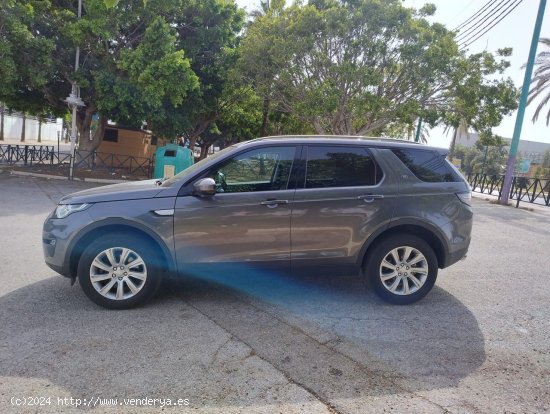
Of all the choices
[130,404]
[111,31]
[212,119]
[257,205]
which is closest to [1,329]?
[130,404]

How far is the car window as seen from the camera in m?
4.13

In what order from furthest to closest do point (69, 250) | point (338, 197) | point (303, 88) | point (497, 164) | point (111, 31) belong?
point (497, 164) < point (303, 88) < point (111, 31) < point (338, 197) < point (69, 250)

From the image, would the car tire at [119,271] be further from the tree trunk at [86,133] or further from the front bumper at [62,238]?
the tree trunk at [86,133]

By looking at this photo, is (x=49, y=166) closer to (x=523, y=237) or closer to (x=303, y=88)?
(x=303, y=88)

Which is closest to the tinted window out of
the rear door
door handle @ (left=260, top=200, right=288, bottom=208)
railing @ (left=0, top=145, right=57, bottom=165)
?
the rear door

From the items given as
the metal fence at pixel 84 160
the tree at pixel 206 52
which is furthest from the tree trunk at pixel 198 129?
the tree at pixel 206 52

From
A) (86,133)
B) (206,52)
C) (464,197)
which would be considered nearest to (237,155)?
(464,197)

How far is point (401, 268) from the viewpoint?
170 inches

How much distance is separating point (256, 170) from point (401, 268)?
74.3 inches

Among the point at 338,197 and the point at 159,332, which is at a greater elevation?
the point at 338,197

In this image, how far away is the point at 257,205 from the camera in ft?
13.2

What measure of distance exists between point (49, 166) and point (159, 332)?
16803 millimetres

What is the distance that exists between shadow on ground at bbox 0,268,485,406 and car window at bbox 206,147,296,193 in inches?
49.2

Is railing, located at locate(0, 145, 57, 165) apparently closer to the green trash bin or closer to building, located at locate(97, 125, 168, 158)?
building, located at locate(97, 125, 168, 158)
